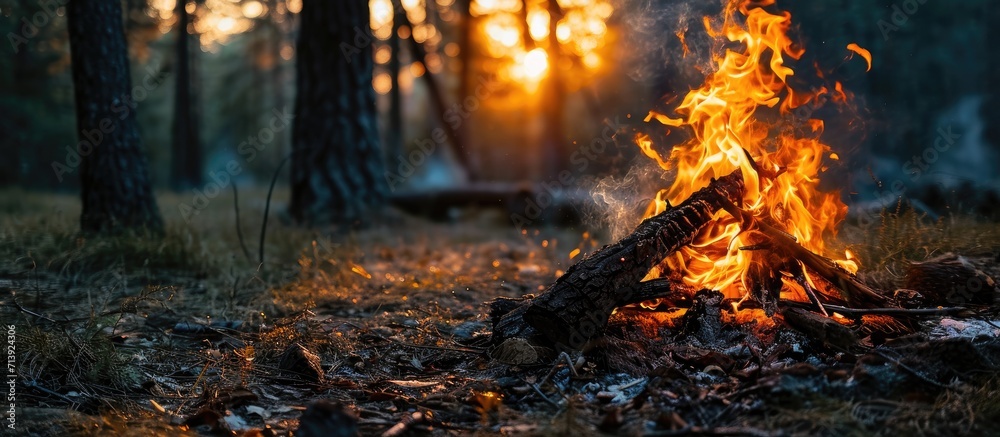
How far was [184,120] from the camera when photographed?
18266 millimetres

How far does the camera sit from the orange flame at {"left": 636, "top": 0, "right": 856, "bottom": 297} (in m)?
5.00

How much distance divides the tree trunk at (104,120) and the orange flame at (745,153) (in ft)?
16.7

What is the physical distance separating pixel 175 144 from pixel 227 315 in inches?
606

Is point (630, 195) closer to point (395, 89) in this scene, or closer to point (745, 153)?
point (745, 153)

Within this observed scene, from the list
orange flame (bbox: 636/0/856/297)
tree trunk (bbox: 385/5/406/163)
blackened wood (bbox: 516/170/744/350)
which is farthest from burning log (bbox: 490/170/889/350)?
tree trunk (bbox: 385/5/406/163)

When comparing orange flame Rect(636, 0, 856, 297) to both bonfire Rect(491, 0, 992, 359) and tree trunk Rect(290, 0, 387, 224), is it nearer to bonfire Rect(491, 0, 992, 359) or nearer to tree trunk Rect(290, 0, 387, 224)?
bonfire Rect(491, 0, 992, 359)

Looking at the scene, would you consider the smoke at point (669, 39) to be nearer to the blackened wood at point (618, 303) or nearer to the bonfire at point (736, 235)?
Answer: the bonfire at point (736, 235)

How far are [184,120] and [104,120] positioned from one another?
39.3 feet

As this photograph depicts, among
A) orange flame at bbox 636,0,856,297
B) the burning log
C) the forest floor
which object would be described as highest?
orange flame at bbox 636,0,856,297

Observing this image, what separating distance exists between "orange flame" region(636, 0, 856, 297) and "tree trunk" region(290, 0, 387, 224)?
5206 millimetres

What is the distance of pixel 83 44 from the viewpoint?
276 inches

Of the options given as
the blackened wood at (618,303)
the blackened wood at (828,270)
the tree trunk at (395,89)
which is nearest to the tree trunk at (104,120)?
the blackened wood at (618,303)

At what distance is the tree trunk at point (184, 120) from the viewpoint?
17031 millimetres

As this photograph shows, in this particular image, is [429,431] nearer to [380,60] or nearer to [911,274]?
[911,274]
